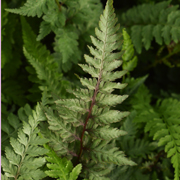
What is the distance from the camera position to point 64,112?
114cm

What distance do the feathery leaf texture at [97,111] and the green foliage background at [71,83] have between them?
77 mm

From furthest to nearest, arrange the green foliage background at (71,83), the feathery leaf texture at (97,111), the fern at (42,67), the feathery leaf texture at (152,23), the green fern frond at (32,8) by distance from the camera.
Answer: the feathery leaf texture at (152,23) → the fern at (42,67) → the green fern frond at (32,8) → the green foliage background at (71,83) → the feathery leaf texture at (97,111)

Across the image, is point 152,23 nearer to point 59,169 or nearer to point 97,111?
point 97,111

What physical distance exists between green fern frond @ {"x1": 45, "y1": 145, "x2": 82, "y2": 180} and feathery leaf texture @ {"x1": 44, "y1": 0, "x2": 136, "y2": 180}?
9cm

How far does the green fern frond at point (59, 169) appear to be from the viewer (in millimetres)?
1068

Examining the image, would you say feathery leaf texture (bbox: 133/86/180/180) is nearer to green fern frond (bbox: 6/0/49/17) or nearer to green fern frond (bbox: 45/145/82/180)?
green fern frond (bbox: 45/145/82/180)

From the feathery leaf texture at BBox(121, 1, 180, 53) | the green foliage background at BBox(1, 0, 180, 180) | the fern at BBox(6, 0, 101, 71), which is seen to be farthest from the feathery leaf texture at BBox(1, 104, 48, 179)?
the feathery leaf texture at BBox(121, 1, 180, 53)

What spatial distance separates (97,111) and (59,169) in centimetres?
34

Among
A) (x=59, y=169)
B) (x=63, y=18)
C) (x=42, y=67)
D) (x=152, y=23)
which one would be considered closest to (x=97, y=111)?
(x=59, y=169)

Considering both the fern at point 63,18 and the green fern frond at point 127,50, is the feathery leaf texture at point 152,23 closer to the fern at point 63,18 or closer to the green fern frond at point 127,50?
the green fern frond at point 127,50

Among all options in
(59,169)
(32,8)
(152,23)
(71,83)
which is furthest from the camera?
(152,23)

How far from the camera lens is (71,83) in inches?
68.4

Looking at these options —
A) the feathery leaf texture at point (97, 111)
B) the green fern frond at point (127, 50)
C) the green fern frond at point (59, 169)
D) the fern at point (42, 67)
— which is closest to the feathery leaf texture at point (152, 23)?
the green fern frond at point (127, 50)

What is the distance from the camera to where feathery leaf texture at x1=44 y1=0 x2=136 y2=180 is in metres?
1.04
